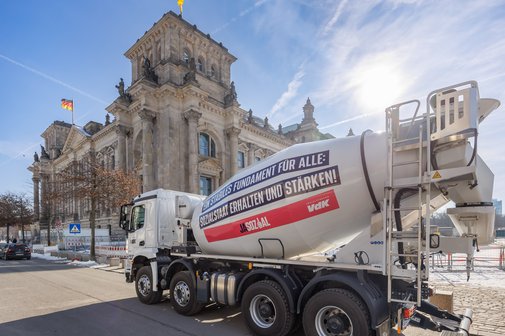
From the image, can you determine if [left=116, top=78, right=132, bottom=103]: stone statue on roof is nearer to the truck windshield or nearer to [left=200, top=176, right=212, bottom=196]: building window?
[left=200, top=176, right=212, bottom=196]: building window

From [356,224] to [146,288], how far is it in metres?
5.97

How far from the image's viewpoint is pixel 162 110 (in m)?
33.1

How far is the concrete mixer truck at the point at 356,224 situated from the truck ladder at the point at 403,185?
0.01 meters

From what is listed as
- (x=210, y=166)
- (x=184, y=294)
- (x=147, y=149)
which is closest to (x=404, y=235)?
(x=184, y=294)

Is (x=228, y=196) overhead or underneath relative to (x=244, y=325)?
overhead

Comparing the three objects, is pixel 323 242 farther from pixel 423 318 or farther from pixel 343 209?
pixel 423 318

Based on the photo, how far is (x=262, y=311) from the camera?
593 cm

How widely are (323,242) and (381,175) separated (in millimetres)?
1726

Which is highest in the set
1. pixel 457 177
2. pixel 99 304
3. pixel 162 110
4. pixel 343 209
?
pixel 162 110

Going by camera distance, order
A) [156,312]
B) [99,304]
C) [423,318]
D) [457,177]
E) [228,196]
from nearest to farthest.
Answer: [457,177] → [423,318] → [228,196] → [156,312] → [99,304]

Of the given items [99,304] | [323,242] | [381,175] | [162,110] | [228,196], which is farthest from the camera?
[162,110]

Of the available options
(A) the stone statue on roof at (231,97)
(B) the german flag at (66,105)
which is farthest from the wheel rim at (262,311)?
(B) the german flag at (66,105)

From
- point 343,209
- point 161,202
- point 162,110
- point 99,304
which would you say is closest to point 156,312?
point 99,304

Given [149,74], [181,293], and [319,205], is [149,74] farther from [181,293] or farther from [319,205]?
[319,205]
